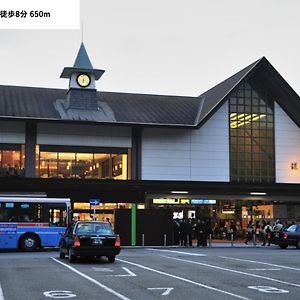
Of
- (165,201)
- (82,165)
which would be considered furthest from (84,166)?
(165,201)

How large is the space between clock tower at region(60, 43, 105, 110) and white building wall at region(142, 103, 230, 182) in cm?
457

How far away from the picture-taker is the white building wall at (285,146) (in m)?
45.5

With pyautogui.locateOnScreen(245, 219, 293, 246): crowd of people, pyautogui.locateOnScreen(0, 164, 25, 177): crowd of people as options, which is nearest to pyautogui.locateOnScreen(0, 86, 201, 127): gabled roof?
pyautogui.locateOnScreen(0, 164, 25, 177): crowd of people

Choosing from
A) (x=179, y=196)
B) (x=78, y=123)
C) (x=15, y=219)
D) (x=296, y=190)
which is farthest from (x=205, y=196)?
(x=15, y=219)

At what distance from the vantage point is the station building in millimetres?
40438

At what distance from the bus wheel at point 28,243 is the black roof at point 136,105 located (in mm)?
11659

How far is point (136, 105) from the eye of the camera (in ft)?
148

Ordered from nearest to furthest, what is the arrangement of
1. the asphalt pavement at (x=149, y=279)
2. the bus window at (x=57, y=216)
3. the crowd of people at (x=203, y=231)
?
the asphalt pavement at (x=149, y=279) → the bus window at (x=57, y=216) → the crowd of people at (x=203, y=231)

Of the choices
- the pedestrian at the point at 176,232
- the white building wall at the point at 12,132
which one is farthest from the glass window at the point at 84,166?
the pedestrian at the point at 176,232

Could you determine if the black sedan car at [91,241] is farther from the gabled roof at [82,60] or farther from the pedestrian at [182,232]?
the gabled roof at [82,60]

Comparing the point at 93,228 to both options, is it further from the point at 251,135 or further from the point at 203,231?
the point at 251,135

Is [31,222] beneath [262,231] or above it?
above

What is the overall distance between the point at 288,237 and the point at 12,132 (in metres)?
19.3

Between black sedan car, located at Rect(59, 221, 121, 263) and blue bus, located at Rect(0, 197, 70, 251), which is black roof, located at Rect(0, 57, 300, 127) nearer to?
blue bus, located at Rect(0, 197, 70, 251)
